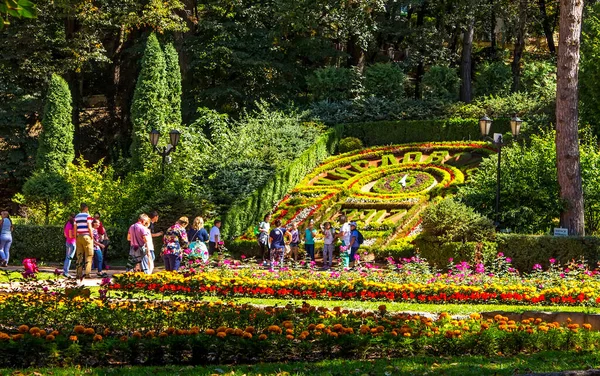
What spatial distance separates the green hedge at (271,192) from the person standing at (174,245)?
305 inches

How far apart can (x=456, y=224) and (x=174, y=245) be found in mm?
6649

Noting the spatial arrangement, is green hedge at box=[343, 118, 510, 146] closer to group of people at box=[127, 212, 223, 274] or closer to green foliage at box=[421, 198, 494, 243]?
green foliage at box=[421, 198, 494, 243]

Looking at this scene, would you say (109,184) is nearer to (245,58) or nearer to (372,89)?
(245,58)

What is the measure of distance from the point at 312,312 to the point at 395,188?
57.3 feet

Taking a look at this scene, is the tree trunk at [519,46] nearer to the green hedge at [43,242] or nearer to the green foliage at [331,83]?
the green foliage at [331,83]

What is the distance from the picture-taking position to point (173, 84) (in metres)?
34.2

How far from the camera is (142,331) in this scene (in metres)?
10.2

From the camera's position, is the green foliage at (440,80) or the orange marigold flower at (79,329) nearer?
the orange marigold flower at (79,329)

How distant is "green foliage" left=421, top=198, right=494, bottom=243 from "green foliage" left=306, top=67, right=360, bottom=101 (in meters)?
15.4

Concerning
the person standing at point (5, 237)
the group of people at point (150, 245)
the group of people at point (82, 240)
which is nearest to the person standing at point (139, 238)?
the group of people at point (150, 245)

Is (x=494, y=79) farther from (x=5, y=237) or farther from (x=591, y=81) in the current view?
(x=5, y=237)

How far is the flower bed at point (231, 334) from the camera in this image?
9461mm

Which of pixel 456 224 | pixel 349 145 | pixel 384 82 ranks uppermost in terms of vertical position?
pixel 384 82

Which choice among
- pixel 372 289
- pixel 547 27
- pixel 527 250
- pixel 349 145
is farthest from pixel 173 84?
pixel 372 289
